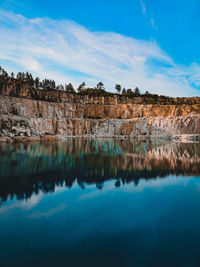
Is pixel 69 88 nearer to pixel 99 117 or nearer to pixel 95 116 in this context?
pixel 95 116

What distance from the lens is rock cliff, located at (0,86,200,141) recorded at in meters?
67.6

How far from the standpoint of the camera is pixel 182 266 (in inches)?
231

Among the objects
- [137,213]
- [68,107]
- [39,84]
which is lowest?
[137,213]

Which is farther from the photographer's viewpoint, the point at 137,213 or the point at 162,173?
the point at 162,173

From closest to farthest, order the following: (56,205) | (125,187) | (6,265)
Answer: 1. (6,265)
2. (56,205)
3. (125,187)

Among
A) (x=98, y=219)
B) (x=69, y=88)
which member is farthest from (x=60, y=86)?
(x=98, y=219)

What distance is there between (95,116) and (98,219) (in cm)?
7986

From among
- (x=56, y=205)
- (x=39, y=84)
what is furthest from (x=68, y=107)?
(x=56, y=205)

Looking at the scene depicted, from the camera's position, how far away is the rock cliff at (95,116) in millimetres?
67625

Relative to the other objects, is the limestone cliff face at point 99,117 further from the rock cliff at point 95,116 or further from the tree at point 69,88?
the tree at point 69,88

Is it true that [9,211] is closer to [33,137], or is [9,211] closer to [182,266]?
[182,266]

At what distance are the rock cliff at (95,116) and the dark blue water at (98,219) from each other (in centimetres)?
4498

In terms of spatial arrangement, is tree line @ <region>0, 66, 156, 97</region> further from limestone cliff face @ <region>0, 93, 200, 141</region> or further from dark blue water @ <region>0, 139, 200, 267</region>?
dark blue water @ <region>0, 139, 200, 267</region>

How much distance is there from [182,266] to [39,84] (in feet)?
341
